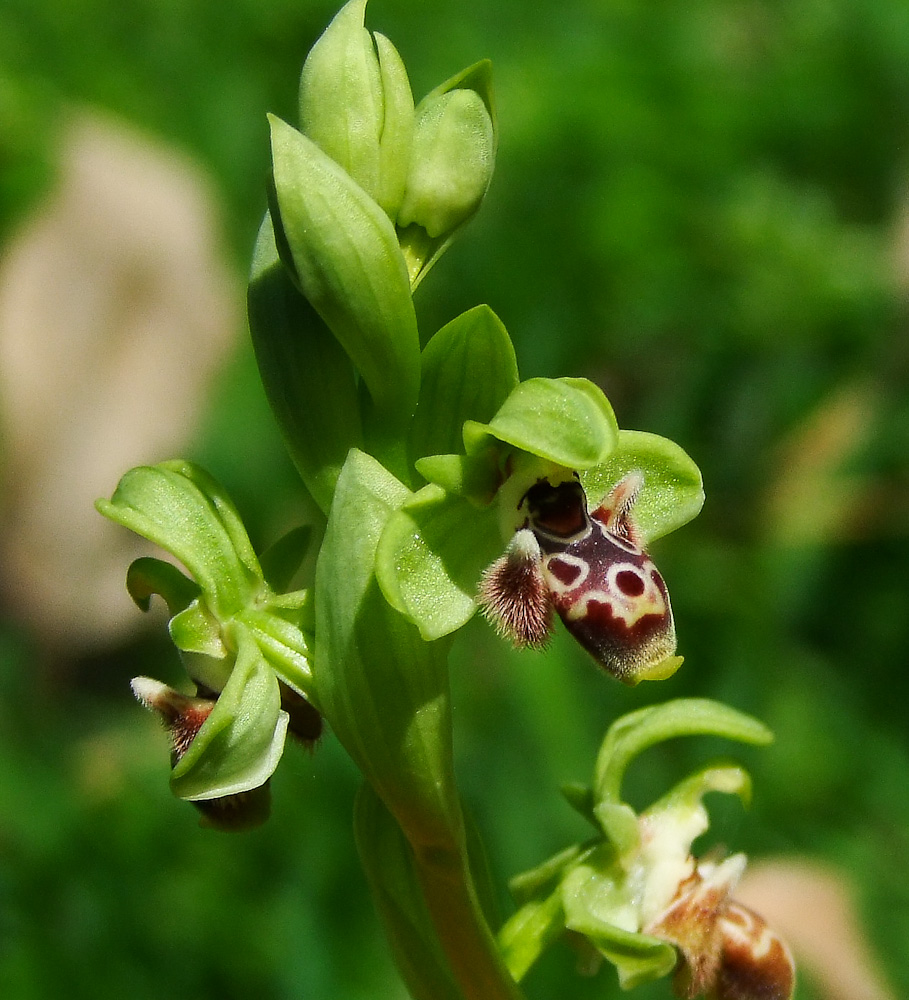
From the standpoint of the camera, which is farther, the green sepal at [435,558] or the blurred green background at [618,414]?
the blurred green background at [618,414]

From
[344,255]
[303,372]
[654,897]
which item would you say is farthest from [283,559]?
[654,897]

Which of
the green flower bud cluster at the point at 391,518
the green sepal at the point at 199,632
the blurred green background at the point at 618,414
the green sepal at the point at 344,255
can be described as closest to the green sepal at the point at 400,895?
the green flower bud cluster at the point at 391,518

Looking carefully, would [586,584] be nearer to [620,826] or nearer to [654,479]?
[654,479]

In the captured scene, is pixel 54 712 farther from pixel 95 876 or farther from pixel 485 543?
pixel 485 543

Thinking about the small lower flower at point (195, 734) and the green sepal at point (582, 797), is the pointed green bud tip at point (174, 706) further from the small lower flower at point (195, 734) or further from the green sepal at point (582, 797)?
the green sepal at point (582, 797)

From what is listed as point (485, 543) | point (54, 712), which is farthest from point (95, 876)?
point (485, 543)
